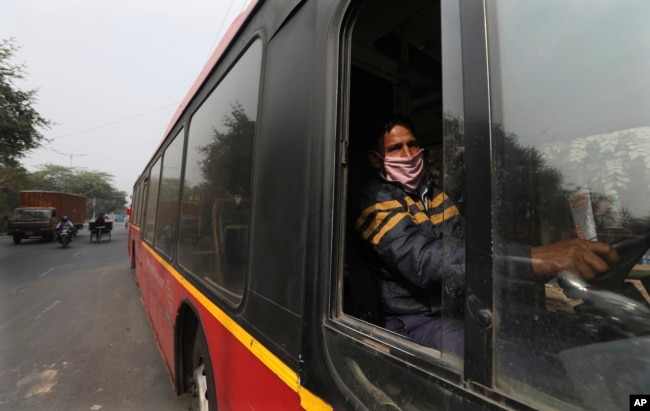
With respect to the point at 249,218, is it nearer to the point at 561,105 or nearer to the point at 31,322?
the point at 561,105

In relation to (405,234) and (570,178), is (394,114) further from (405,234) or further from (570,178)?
(570,178)

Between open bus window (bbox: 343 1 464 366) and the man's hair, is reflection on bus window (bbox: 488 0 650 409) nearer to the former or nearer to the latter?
open bus window (bbox: 343 1 464 366)

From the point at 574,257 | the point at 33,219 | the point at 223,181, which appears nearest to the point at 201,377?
the point at 223,181

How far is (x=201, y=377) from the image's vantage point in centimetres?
235

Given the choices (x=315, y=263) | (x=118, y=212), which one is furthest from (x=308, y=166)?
(x=118, y=212)

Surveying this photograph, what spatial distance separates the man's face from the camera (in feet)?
4.69

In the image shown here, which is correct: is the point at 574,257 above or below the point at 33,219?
below

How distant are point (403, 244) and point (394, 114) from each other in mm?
1135

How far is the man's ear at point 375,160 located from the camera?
1.46 metres

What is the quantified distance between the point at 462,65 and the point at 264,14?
1.09m

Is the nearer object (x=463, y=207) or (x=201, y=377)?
(x=463, y=207)

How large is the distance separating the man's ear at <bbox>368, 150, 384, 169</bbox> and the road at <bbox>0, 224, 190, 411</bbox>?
266 cm

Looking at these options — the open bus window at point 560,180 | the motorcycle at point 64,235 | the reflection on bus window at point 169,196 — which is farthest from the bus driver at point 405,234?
the motorcycle at point 64,235

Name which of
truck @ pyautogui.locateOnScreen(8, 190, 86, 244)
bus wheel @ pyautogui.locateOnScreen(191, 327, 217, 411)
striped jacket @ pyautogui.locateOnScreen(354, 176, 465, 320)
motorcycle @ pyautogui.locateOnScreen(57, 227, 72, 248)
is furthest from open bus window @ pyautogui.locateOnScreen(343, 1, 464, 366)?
truck @ pyautogui.locateOnScreen(8, 190, 86, 244)
